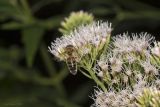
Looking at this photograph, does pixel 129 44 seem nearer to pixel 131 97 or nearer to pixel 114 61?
pixel 114 61

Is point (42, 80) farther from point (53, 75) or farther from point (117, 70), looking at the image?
point (117, 70)

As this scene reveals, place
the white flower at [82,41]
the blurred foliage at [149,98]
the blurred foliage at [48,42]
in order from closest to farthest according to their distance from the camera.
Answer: the blurred foliage at [149,98] → the white flower at [82,41] → the blurred foliage at [48,42]

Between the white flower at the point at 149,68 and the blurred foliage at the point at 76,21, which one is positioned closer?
the white flower at the point at 149,68

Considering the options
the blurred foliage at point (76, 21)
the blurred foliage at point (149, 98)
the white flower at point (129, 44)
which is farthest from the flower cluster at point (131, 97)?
the blurred foliage at point (76, 21)

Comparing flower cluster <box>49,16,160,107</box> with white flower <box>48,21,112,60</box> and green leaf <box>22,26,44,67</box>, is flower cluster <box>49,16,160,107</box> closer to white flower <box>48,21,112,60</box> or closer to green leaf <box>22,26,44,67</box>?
white flower <box>48,21,112,60</box>

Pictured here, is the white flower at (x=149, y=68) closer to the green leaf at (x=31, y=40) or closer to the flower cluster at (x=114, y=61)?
the flower cluster at (x=114, y=61)

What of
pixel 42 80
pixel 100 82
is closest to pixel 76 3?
pixel 42 80
